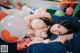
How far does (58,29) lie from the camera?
137 cm

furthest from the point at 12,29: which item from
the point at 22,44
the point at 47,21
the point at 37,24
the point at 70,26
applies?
the point at 70,26

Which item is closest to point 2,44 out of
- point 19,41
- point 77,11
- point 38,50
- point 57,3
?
point 19,41

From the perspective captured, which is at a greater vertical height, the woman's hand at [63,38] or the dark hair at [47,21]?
the dark hair at [47,21]

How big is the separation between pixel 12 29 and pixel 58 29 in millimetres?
435

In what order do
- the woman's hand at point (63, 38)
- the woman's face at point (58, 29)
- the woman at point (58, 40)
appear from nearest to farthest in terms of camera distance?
1. the woman at point (58, 40)
2. the woman's hand at point (63, 38)
3. the woman's face at point (58, 29)

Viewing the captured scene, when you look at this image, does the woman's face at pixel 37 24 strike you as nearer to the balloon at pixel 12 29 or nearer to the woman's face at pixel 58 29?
the woman's face at pixel 58 29

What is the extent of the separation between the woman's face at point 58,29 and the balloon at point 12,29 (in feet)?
1.01

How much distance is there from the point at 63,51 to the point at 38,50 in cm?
19

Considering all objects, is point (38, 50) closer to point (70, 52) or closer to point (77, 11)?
point (70, 52)

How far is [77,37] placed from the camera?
1.37 metres

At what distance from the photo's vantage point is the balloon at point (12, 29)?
1.13 m

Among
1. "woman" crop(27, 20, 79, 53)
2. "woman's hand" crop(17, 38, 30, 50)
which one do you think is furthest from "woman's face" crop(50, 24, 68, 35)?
"woman's hand" crop(17, 38, 30, 50)

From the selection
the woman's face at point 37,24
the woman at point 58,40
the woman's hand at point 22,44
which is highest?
the woman's face at point 37,24

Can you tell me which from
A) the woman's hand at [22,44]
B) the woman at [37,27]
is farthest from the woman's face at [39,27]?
the woman's hand at [22,44]
